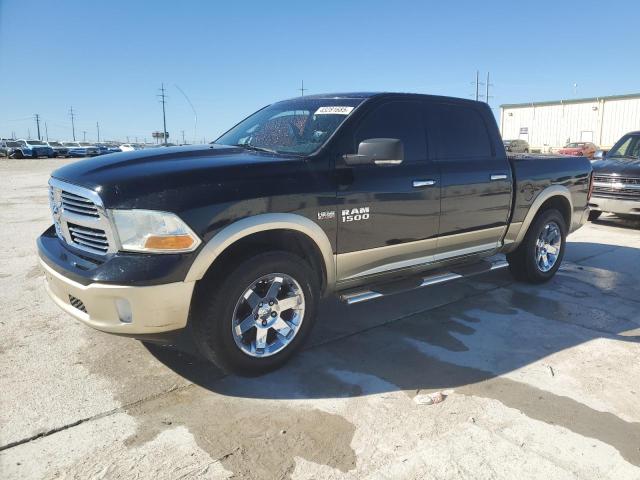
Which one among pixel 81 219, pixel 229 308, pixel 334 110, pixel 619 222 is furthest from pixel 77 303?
pixel 619 222

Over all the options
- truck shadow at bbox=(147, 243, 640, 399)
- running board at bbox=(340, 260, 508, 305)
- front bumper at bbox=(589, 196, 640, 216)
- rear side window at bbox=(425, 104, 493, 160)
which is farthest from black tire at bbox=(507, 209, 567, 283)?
front bumper at bbox=(589, 196, 640, 216)

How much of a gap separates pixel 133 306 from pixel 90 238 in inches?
23.2

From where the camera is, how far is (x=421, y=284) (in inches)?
164

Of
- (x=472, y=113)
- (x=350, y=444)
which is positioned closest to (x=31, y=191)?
(x=472, y=113)

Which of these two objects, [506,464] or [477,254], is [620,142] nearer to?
[477,254]

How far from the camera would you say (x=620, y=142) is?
34.4 feet

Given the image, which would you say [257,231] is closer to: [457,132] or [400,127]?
[400,127]

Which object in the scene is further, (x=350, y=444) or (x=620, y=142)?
(x=620, y=142)

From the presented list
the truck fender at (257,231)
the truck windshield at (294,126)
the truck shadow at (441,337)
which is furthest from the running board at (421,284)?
the truck windshield at (294,126)

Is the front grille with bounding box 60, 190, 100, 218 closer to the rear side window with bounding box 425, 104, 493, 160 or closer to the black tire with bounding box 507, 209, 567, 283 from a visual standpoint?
the rear side window with bounding box 425, 104, 493, 160

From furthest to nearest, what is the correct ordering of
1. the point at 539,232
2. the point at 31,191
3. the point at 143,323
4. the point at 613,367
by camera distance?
the point at 31,191
the point at 539,232
the point at 613,367
the point at 143,323

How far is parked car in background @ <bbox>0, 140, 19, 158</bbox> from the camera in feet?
146

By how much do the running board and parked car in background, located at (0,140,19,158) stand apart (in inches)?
1939

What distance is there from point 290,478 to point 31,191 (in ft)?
49.7
